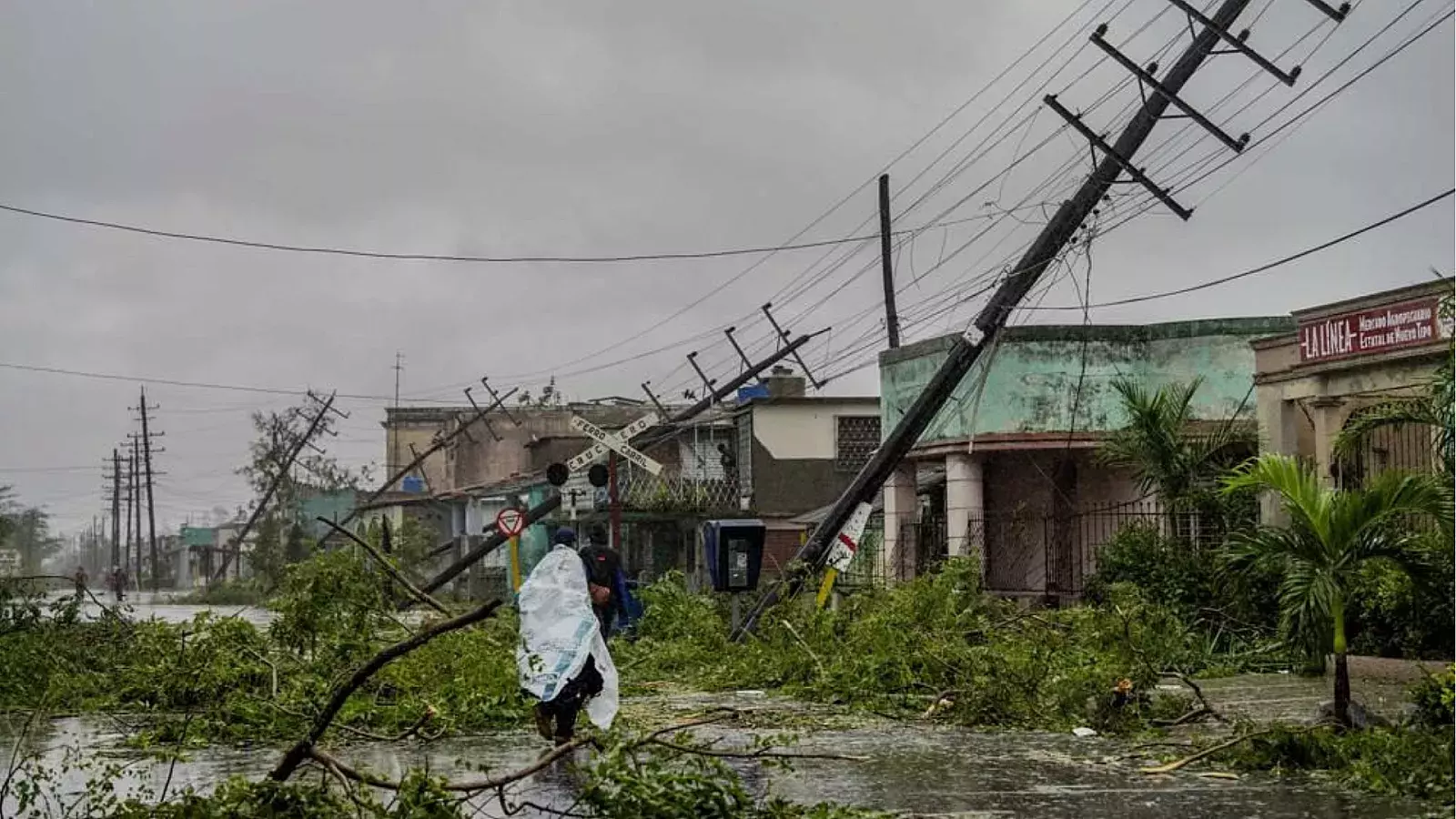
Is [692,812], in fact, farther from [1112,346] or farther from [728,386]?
[728,386]

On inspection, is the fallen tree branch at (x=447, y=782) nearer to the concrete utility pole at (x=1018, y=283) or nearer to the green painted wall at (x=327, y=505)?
the concrete utility pole at (x=1018, y=283)

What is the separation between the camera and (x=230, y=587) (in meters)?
79.6

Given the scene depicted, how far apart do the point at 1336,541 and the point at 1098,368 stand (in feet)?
60.6

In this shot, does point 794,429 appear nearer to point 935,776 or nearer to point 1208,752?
point 1208,752

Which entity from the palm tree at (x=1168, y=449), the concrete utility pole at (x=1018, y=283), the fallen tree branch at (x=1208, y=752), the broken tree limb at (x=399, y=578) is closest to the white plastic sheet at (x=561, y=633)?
the broken tree limb at (x=399, y=578)

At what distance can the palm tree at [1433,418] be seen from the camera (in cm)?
1505

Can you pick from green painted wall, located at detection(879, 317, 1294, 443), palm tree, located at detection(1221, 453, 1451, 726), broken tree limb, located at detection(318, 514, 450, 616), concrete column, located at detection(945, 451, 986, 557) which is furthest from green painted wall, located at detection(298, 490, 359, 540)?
palm tree, located at detection(1221, 453, 1451, 726)

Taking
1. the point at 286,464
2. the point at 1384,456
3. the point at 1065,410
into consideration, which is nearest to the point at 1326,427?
the point at 1384,456

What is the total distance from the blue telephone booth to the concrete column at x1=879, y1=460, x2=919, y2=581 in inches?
415

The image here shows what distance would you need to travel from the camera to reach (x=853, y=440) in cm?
4581

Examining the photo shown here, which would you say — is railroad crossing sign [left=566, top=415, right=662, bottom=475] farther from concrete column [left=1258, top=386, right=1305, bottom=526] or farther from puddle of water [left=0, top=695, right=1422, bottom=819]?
puddle of water [left=0, top=695, right=1422, bottom=819]

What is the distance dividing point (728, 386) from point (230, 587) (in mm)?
39713

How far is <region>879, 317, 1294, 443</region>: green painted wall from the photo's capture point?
31422 millimetres

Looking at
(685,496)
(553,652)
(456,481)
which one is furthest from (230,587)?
(553,652)
